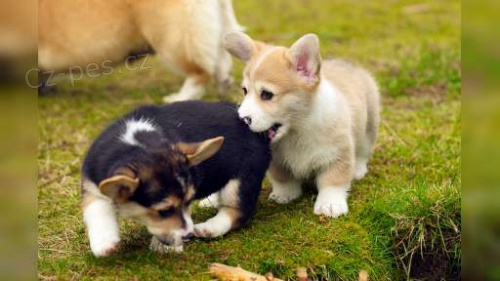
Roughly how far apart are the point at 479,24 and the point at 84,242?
253 cm

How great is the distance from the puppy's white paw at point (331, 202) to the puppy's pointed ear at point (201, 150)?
0.92 metres

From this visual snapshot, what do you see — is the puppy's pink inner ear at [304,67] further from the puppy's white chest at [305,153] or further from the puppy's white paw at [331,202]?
the puppy's white paw at [331,202]

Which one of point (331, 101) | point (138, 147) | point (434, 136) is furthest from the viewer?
point (434, 136)

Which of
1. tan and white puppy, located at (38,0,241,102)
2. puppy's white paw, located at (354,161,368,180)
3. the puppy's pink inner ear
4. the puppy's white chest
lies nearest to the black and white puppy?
the puppy's white chest

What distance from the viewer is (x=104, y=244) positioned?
117 inches

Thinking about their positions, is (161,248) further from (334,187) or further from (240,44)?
(240,44)

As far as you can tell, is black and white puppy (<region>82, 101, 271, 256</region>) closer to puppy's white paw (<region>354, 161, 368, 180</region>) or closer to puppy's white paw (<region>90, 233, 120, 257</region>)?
puppy's white paw (<region>90, 233, 120, 257</region>)

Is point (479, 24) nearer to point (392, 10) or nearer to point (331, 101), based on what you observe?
point (331, 101)

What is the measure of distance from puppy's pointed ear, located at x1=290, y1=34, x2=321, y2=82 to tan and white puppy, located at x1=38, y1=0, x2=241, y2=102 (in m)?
2.23

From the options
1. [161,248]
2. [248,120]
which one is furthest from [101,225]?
[248,120]

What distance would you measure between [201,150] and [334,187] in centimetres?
107

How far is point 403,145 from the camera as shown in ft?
15.4

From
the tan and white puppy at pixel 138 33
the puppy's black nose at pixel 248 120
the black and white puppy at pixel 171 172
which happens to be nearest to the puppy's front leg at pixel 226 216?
the black and white puppy at pixel 171 172

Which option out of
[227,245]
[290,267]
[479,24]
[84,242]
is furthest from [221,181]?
[479,24]
